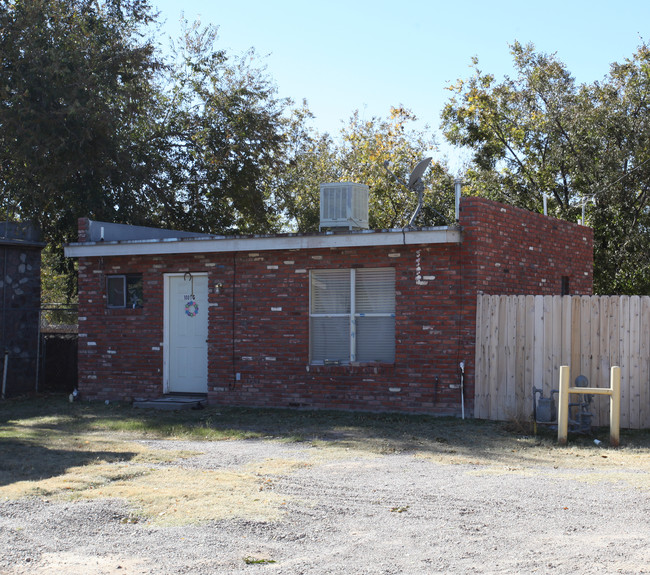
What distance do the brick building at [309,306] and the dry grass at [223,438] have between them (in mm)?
704

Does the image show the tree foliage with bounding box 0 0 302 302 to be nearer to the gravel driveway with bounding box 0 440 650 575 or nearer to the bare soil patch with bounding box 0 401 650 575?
the bare soil patch with bounding box 0 401 650 575

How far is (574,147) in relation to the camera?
80.6ft

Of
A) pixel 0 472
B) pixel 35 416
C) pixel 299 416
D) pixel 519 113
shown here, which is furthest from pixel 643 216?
pixel 0 472

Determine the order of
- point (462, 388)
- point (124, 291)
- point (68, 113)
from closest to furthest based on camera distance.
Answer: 1. point (462, 388)
2. point (124, 291)
3. point (68, 113)

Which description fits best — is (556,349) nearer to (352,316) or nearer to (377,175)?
(352,316)

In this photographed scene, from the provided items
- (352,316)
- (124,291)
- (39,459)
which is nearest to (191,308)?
(124,291)

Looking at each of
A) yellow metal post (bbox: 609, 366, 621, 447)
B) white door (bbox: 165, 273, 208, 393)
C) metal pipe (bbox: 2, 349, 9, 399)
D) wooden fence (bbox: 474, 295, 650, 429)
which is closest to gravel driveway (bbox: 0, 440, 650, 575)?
yellow metal post (bbox: 609, 366, 621, 447)

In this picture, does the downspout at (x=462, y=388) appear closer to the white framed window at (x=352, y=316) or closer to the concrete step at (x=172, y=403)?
the white framed window at (x=352, y=316)

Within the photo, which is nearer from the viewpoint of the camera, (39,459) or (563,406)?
(39,459)

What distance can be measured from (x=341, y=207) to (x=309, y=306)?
1.76m

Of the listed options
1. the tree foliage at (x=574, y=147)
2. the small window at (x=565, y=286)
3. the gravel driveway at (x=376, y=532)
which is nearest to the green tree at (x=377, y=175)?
the tree foliage at (x=574, y=147)

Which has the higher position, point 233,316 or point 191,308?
point 191,308

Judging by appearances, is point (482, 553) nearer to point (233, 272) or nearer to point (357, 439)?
point (357, 439)

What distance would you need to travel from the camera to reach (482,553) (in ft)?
18.2
